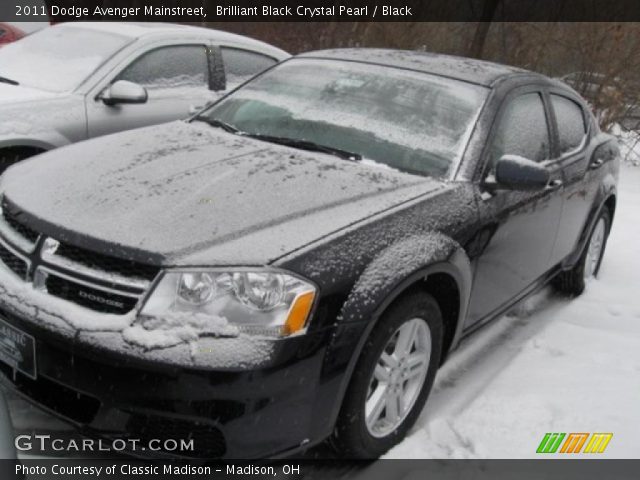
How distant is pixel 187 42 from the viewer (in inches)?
208

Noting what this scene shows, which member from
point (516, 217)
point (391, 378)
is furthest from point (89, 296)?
point (516, 217)

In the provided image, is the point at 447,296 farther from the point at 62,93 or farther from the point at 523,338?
the point at 62,93

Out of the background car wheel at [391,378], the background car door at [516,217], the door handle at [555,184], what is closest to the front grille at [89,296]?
the background car wheel at [391,378]

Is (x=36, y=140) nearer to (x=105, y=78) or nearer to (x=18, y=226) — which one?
(x=105, y=78)

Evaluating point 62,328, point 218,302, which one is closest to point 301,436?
point 218,302

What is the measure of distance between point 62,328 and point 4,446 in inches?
18.9

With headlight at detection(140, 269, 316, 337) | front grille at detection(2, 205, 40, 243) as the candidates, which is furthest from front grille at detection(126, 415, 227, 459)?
front grille at detection(2, 205, 40, 243)

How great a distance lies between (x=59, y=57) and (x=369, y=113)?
281 cm

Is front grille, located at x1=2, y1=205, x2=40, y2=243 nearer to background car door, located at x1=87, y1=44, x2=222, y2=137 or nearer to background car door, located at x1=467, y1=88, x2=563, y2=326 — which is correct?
background car door, located at x1=467, y1=88, x2=563, y2=326

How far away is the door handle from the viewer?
3613mm

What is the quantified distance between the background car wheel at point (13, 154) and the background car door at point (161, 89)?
1.36 feet

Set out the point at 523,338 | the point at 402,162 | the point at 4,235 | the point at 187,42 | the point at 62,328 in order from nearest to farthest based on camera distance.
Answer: the point at 62,328 → the point at 4,235 → the point at 402,162 → the point at 523,338 → the point at 187,42

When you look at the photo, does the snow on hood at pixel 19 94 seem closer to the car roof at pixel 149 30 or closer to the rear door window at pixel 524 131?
the car roof at pixel 149 30

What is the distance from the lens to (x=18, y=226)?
251 cm
